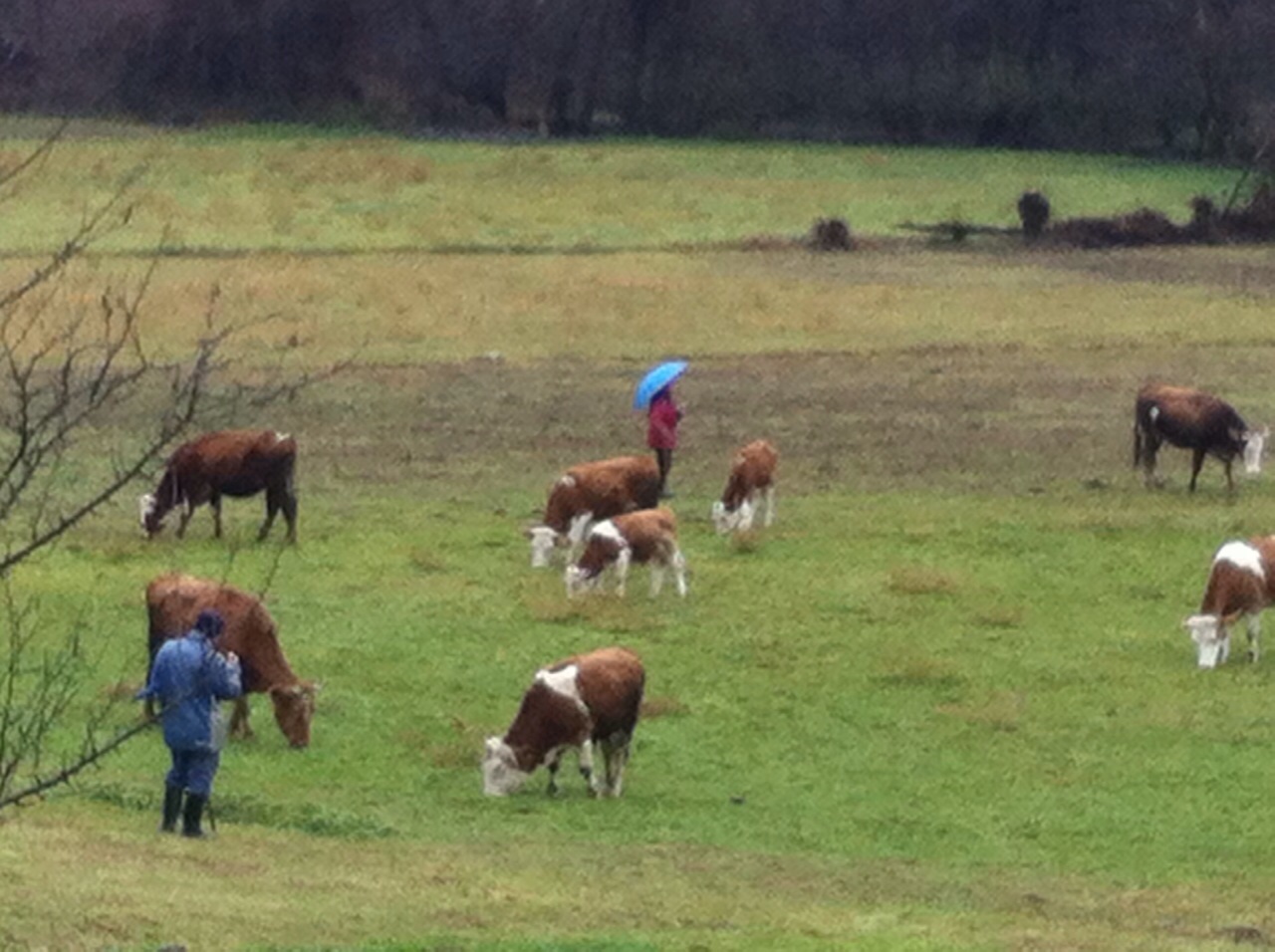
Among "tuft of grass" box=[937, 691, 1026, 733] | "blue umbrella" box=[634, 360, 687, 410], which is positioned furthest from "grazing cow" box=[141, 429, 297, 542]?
"tuft of grass" box=[937, 691, 1026, 733]

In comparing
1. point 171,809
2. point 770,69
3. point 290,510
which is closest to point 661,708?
point 171,809

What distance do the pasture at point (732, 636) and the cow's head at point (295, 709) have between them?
180mm

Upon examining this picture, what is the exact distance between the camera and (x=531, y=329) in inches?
1673

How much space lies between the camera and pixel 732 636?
877 inches

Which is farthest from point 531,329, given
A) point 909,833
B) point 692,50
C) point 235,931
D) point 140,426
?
point 692,50

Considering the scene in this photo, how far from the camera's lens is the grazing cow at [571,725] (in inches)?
698

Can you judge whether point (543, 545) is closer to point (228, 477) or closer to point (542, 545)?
point (542, 545)

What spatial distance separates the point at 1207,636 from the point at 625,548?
475 cm

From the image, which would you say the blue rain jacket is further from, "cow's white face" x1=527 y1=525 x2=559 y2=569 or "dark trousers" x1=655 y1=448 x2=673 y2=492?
"dark trousers" x1=655 y1=448 x2=673 y2=492

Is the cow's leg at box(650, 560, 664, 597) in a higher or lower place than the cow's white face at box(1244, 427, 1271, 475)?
lower

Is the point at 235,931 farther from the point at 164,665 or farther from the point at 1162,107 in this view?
the point at 1162,107

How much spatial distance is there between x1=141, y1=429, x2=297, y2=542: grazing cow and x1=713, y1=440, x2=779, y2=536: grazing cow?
398cm

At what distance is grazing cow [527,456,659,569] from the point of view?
81.7 ft

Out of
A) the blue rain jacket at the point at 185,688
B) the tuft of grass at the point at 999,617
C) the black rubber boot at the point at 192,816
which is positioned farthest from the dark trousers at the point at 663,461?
the blue rain jacket at the point at 185,688
